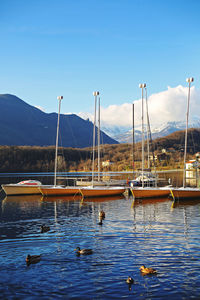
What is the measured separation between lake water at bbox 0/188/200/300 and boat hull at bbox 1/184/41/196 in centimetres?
2497

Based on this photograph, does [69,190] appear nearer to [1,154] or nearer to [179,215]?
[179,215]

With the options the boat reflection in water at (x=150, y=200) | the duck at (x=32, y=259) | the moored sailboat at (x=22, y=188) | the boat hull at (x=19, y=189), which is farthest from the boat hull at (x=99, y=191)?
the duck at (x=32, y=259)

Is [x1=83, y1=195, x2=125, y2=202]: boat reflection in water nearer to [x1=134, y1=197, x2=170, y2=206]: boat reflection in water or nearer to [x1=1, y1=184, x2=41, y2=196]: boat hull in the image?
[x1=134, y1=197, x2=170, y2=206]: boat reflection in water

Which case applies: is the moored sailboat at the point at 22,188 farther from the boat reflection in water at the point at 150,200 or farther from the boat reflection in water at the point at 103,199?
the boat reflection in water at the point at 150,200

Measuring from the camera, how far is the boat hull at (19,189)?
5028cm

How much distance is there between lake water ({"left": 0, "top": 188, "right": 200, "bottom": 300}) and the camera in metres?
11.2

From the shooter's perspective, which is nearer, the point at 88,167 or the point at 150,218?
the point at 150,218

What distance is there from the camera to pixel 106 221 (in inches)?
982

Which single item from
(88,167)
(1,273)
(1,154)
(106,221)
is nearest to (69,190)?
(106,221)

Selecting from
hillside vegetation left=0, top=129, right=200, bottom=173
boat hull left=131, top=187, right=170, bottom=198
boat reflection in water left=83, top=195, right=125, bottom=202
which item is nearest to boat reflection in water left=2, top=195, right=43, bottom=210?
boat reflection in water left=83, top=195, right=125, bottom=202

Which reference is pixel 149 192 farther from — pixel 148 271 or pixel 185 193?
pixel 148 271

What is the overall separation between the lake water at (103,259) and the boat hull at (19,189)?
2497 cm

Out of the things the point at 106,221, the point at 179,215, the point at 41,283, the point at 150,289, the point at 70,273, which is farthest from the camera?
the point at 179,215

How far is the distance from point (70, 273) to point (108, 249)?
377cm
